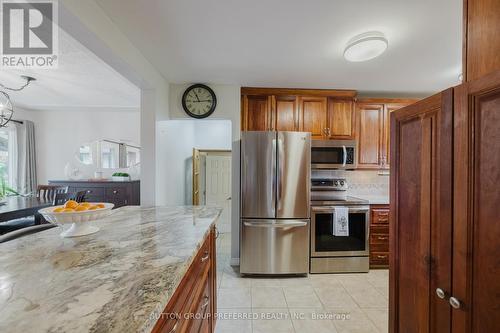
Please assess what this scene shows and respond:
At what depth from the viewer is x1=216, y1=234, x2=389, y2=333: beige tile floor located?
1.88 meters

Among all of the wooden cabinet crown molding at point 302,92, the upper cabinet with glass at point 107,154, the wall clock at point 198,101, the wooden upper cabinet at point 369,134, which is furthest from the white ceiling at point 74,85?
the wooden upper cabinet at point 369,134

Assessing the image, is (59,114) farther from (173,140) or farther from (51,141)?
(173,140)

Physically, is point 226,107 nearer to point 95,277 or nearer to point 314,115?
point 314,115

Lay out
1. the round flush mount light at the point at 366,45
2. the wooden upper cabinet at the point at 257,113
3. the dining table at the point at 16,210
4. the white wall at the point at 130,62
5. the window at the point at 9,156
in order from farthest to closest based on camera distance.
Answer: the window at the point at 9,156, the wooden upper cabinet at the point at 257,113, the dining table at the point at 16,210, the round flush mount light at the point at 366,45, the white wall at the point at 130,62

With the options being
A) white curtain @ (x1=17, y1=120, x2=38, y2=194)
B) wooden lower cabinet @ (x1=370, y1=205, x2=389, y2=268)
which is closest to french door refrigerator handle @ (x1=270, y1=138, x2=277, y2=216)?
wooden lower cabinet @ (x1=370, y1=205, x2=389, y2=268)

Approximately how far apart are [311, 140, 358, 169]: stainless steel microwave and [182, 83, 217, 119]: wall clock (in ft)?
4.66

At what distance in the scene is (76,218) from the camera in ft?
3.70

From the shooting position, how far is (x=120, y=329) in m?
0.51

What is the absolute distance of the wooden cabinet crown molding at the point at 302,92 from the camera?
3000mm

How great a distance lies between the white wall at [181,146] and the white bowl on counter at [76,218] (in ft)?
4.68

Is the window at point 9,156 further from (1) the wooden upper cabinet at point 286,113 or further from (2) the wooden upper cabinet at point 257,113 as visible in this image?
(1) the wooden upper cabinet at point 286,113

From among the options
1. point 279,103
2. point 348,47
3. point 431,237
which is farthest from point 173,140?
point 431,237

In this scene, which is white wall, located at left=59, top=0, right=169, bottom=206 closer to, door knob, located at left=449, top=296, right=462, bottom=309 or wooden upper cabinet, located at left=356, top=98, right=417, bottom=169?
door knob, located at left=449, top=296, right=462, bottom=309

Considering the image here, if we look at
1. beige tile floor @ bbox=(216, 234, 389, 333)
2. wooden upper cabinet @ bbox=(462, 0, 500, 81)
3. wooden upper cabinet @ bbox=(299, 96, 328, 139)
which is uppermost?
wooden upper cabinet @ bbox=(299, 96, 328, 139)
